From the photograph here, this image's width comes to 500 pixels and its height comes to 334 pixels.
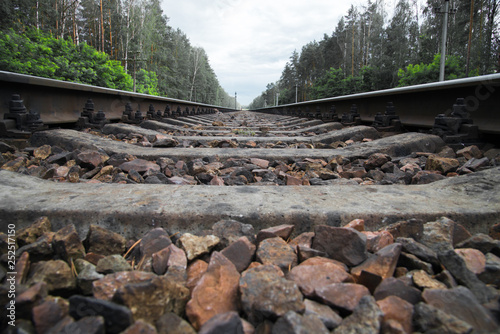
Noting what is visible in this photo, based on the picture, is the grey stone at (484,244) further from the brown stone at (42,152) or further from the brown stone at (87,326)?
the brown stone at (42,152)

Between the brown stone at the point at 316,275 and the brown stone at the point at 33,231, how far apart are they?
87cm

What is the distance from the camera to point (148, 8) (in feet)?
120

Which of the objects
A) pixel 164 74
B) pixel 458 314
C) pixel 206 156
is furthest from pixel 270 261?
pixel 164 74

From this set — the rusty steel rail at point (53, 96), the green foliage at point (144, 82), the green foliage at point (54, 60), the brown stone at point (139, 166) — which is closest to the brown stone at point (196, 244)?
the brown stone at point (139, 166)

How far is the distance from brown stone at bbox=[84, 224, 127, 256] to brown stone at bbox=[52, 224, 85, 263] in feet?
0.12

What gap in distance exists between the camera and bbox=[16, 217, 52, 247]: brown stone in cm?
103

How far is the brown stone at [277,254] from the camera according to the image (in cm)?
97

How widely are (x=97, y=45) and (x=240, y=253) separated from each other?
45.5 meters

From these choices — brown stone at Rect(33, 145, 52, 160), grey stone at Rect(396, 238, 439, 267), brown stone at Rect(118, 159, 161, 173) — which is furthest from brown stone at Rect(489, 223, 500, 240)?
brown stone at Rect(33, 145, 52, 160)

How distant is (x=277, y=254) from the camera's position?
1.00 metres

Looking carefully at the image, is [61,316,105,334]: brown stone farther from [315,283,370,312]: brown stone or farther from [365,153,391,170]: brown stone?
[365,153,391,170]: brown stone

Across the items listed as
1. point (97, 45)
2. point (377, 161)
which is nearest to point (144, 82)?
point (97, 45)

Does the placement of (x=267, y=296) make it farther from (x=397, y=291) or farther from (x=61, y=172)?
(x=61, y=172)

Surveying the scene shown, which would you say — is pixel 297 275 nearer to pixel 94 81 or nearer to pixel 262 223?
pixel 262 223
